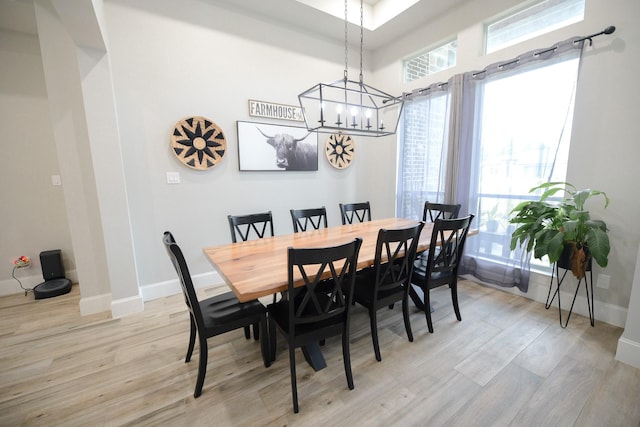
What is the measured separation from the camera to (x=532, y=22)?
2.54m

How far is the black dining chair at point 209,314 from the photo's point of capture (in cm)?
144

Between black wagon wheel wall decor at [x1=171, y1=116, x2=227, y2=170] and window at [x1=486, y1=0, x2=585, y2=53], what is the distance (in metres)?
3.19

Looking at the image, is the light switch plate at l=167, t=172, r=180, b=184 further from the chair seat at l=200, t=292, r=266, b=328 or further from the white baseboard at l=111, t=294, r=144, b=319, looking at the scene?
the chair seat at l=200, t=292, r=266, b=328

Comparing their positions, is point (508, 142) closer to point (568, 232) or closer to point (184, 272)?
point (568, 232)

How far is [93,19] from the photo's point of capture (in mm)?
1820

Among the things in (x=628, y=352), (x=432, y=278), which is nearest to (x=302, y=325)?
(x=432, y=278)

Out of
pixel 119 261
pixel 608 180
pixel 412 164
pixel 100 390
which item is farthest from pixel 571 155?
pixel 119 261

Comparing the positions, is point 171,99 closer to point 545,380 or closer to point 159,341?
point 159,341

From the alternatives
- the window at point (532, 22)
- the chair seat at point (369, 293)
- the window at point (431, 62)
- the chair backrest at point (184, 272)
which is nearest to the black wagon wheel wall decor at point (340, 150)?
the window at point (431, 62)

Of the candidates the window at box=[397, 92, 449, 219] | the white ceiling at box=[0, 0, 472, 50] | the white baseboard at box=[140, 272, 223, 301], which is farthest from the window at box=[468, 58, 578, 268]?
the white baseboard at box=[140, 272, 223, 301]

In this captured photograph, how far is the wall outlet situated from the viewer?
222cm

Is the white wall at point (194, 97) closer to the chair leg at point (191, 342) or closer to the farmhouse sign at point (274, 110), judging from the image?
the farmhouse sign at point (274, 110)

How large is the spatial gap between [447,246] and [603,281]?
4.74 ft

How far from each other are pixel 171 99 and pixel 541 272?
4.20 metres
